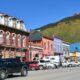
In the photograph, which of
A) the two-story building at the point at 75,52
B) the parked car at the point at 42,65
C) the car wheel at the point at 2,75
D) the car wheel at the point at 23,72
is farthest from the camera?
the two-story building at the point at 75,52

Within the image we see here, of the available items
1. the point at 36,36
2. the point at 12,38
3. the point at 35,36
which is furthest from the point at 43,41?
the point at 12,38

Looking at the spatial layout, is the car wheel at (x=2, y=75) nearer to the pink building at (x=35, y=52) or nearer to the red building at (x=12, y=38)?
the red building at (x=12, y=38)

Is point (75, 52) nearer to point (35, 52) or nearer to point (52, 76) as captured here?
point (35, 52)

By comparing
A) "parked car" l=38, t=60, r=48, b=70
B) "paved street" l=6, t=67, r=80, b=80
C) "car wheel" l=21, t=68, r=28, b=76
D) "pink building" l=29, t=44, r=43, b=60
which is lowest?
"paved street" l=6, t=67, r=80, b=80

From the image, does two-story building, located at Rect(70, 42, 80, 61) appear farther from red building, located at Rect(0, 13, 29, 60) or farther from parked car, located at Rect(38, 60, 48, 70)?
parked car, located at Rect(38, 60, 48, 70)

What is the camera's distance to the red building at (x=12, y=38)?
62.8m

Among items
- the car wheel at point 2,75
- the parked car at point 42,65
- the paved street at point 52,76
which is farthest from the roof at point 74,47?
the car wheel at point 2,75

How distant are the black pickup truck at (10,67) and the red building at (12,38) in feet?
85.4

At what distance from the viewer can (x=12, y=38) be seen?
66.3 meters

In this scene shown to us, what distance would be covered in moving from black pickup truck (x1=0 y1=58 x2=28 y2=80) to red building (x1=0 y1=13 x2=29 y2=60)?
85.4ft

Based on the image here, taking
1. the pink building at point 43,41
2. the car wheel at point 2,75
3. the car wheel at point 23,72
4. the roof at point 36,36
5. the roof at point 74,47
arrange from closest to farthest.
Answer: the car wheel at point 2,75 < the car wheel at point 23,72 < the pink building at point 43,41 < the roof at point 36,36 < the roof at point 74,47

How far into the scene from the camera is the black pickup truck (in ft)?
106

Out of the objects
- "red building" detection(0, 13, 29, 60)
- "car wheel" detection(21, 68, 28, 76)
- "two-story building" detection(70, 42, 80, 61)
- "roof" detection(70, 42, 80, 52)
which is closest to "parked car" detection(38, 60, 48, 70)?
"red building" detection(0, 13, 29, 60)

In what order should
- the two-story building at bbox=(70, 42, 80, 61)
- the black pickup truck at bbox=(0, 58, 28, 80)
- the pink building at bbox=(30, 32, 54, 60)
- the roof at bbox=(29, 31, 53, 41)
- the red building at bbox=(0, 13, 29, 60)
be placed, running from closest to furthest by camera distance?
the black pickup truck at bbox=(0, 58, 28, 80), the red building at bbox=(0, 13, 29, 60), the pink building at bbox=(30, 32, 54, 60), the roof at bbox=(29, 31, 53, 41), the two-story building at bbox=(70, 42, 80, 61)
